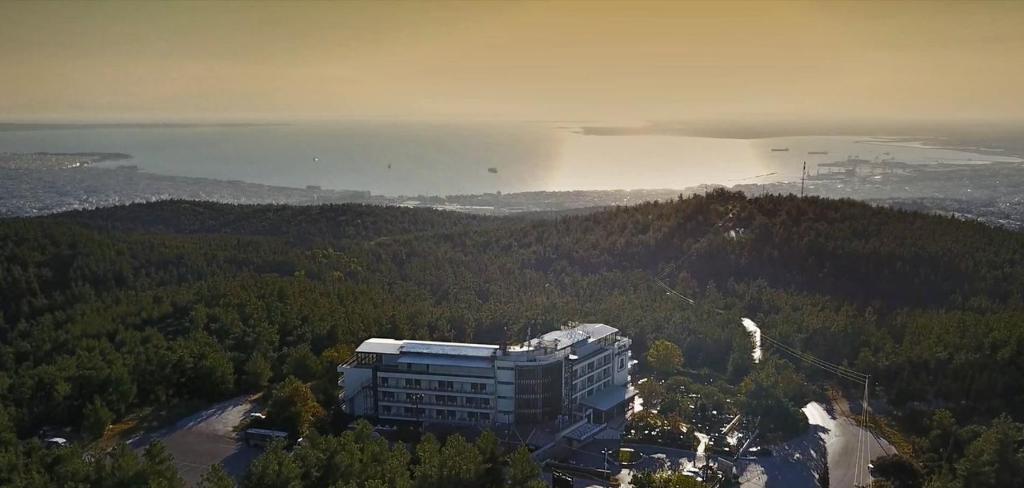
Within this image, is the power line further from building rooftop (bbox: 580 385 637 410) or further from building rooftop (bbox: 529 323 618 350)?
building rooftop (bbox: 529 323 618 350)

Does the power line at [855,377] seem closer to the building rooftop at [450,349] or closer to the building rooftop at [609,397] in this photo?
the building rooftop at [609,397]

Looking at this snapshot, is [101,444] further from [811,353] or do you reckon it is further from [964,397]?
[964,397]

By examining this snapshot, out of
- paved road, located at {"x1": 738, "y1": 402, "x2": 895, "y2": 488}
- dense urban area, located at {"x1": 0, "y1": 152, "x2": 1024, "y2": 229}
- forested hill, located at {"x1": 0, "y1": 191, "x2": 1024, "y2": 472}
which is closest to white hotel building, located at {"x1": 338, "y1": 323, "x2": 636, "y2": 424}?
forested hill, located at {"x1": 0, "y1": 191, "x2": 1024, "y2": 472}

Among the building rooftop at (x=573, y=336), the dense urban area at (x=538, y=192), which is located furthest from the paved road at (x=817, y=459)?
the dense urban area at (x=538, y=192)

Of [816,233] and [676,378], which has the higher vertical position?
[816,233]

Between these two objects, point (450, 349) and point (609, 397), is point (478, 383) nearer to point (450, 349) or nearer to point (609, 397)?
point (450, 349)

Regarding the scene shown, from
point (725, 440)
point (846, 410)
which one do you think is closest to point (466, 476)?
point (725, 440)

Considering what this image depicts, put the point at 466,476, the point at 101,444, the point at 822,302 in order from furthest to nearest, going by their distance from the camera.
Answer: the point at 822,302, the point at 101,444, the point at 466,476
